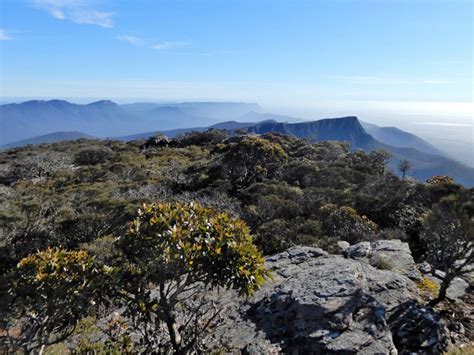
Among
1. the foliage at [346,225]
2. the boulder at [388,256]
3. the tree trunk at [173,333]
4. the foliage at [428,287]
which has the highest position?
the tree trunk at [173,333]

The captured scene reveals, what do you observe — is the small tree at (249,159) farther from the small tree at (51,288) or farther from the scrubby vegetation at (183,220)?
the small tree at (51,288)

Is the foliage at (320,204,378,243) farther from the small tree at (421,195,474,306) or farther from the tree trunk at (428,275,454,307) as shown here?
the tree trunk at (428,275,454,307)

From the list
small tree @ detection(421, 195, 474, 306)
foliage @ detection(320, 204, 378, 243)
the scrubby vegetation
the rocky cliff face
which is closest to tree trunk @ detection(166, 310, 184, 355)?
the scrubby vegetation

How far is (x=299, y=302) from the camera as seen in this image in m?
6.77

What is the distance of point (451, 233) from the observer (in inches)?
328

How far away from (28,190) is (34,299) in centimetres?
2087

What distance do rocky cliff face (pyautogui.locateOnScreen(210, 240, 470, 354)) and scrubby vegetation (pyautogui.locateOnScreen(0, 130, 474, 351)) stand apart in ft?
3.61

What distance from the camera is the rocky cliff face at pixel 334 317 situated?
6.14m

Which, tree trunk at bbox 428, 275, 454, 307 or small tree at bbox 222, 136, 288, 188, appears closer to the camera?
tree trunk at bbox 428, 275, 454, 307

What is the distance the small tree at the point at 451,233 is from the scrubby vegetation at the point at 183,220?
0.11 feet

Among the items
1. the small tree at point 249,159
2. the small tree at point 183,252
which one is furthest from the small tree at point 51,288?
the small tree at point 249,159

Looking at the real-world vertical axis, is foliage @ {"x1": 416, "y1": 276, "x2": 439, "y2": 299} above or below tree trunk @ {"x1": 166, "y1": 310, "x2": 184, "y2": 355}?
below

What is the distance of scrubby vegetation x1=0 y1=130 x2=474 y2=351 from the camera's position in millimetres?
5148

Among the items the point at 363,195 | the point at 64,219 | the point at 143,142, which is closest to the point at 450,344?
the point at 363,195
